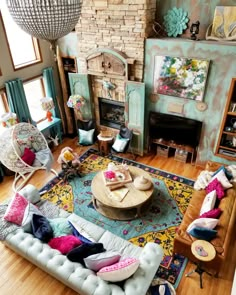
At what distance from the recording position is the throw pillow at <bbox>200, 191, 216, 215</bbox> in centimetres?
371

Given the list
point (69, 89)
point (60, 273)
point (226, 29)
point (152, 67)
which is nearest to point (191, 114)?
point (152, 67)

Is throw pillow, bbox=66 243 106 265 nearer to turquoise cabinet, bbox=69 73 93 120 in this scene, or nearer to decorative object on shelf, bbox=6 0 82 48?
decorative object on shelf, bbox=6 0 82 48

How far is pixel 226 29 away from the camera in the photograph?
14.1 ft

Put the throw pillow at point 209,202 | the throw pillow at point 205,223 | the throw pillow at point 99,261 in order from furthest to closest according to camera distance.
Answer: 1. the throw pillow at point 209,202
2. the throw pillow at point 205,223
3. the throw pillow at point 99,261

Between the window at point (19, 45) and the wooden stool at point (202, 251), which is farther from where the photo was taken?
the window at point (19, 45)

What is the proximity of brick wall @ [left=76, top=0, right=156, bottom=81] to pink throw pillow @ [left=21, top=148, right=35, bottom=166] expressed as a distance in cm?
262

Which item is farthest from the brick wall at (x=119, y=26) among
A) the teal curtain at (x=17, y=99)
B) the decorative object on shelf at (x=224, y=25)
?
the teal curtain at (x=17, y=99)

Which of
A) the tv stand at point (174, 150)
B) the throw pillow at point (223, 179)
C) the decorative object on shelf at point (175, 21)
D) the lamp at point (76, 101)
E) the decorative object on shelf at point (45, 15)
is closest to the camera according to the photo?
the decorative object on shelf at point (45, 15)

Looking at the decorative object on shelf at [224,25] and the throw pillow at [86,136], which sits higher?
the decorative object on shelf at [224,25]

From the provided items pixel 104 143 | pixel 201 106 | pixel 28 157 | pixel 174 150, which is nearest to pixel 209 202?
pixel 201 106

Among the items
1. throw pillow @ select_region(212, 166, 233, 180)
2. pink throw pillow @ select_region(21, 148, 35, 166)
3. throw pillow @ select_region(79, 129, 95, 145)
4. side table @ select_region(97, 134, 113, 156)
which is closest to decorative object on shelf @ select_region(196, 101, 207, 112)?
throw pillow @ select_region(212, 166, 233, 180)

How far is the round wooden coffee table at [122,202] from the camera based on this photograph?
163 inches

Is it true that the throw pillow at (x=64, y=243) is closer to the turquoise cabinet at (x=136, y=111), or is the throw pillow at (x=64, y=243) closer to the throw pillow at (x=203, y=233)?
the throw pillow at (x=203, y=233)

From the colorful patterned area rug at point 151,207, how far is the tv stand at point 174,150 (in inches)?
23.4
